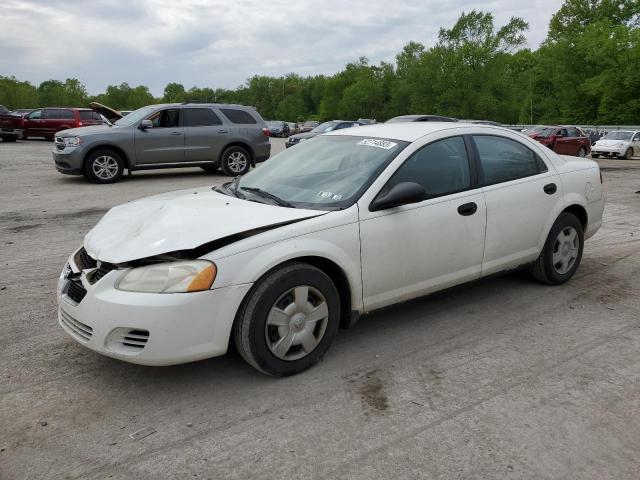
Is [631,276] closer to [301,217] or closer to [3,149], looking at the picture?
[301,217]

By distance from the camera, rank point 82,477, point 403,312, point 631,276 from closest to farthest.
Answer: point 82,477 < point 403,312 < point 631,276

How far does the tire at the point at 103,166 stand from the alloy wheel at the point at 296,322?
397 inches

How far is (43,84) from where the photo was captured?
14538 cm

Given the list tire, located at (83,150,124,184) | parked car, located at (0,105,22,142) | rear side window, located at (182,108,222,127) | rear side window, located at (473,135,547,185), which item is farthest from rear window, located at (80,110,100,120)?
rear side window, located at (473,135,547,185)

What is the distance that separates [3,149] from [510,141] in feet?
75.4

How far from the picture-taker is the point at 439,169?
4.16m

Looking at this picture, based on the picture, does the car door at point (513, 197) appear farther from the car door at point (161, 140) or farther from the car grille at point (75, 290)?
the car door at point (161, 140)

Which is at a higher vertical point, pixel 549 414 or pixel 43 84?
pixel 43 84

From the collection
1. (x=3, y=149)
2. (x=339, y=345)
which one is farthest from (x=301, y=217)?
(x=3, y=149)

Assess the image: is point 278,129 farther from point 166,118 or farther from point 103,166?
point 103,166

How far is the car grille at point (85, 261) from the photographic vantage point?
3.39m

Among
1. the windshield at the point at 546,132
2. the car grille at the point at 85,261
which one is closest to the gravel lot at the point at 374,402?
the car grille at the point at 85,261

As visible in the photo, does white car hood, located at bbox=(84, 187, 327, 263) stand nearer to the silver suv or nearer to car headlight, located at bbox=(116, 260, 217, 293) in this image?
car headlight, located at bbox=(116, 260, 217, 293)

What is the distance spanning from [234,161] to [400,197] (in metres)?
10.5
